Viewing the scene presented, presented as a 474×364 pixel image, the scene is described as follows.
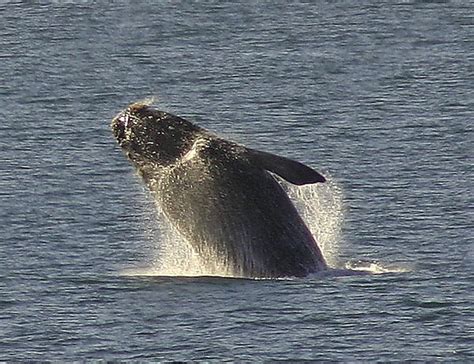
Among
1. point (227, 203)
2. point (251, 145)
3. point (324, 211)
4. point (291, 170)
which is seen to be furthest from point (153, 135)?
point (251, 145)

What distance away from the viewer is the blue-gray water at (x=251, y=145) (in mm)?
28938

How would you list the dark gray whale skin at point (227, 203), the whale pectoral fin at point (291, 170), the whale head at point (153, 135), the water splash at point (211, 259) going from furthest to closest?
the water splash at point (211, 259) → the whale head at point (153, 135) → the dark gray whale skin at point (227, 203) → the whale pectoral fin at point (291, 170)

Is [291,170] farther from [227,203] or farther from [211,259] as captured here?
[211,259]

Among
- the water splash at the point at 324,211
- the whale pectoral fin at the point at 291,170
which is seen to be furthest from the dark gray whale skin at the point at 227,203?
the water splash at the point at 324,211

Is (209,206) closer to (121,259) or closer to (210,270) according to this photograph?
(210,270)

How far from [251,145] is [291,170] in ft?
47.3

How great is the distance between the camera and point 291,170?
30.0 metres

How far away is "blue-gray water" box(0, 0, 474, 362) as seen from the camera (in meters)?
28.9

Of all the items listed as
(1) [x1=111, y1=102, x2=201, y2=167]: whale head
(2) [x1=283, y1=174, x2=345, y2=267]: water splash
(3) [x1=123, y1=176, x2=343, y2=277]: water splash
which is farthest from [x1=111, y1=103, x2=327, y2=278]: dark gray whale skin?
(2) [x1=283, y1=174, x2=345, y2=267]: water splash

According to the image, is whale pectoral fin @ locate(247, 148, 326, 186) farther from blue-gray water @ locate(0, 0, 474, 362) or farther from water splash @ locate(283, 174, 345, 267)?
water splash @ locate(283, 174, 345, 267)

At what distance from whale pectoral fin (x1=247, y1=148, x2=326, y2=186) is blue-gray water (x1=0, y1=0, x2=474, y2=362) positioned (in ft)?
5.87

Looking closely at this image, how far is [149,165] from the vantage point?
107 feet

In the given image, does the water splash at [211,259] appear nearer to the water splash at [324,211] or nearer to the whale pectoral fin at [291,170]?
the water splash at [324,211]

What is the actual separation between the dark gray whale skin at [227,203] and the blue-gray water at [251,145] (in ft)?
1.69
